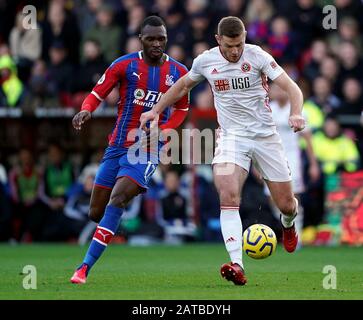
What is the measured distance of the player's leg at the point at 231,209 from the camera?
384 inches

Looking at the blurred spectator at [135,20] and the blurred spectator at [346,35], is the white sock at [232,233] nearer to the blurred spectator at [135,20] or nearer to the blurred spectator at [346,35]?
the blurred spectator at [346,35]

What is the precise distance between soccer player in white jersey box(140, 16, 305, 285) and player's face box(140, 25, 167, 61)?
624mm

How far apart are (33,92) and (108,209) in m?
8.29

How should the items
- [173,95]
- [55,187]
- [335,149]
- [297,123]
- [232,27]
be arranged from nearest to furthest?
[297,123], [232,27], [173,95], [335,149], [55,187]

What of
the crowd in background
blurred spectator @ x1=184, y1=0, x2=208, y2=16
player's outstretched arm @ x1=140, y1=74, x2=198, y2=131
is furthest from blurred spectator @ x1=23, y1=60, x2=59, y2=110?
player's outstretched arm @ x1=140, y1=74, x2=198, y2=131

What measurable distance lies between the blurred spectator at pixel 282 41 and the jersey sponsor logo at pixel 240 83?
8614 millimetres

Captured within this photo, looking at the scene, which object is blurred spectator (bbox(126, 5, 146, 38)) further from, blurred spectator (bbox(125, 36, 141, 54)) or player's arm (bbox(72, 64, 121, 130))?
player's arm (bbox(72, 64, 121, 130))

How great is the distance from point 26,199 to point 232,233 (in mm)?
8691

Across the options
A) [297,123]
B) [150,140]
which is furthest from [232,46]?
[150,140]

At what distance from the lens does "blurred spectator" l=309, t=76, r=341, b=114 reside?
57.8 ft

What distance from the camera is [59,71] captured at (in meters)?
18.9

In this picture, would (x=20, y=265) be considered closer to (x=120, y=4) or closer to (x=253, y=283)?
(x=253, y=283)

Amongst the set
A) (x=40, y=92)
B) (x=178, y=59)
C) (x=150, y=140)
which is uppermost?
(x=178, y=59)

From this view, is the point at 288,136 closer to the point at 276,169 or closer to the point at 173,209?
the point at 173,209
